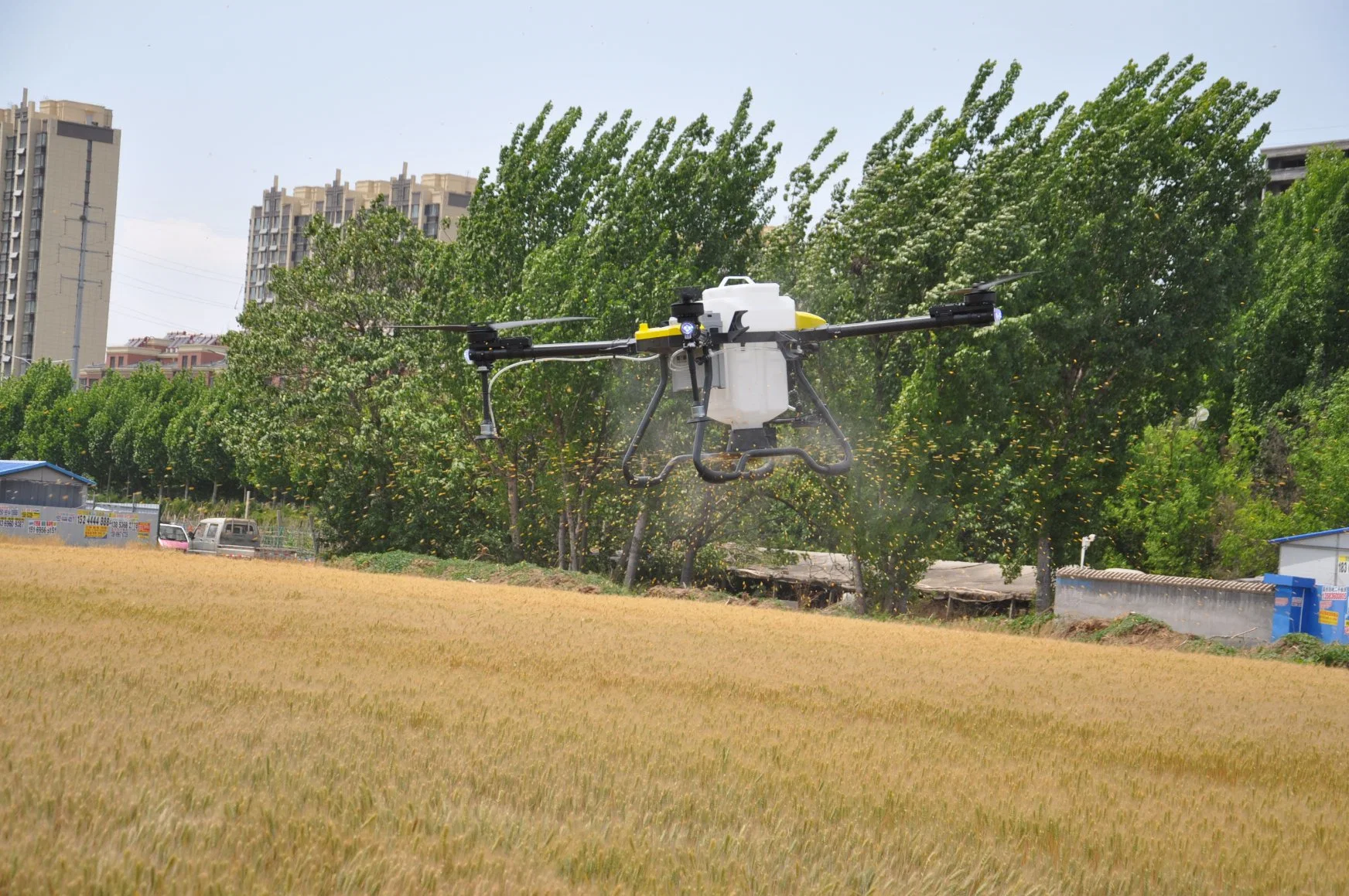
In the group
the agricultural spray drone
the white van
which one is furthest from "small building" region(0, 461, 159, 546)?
the agricultural spray drone

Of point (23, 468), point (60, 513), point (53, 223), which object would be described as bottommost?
point (60, 513)

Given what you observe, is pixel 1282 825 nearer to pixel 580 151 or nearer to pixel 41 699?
pixel 41 699

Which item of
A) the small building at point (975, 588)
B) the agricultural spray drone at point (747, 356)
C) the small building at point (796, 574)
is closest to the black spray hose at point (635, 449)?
the agricultural spray drone at point (747, 356)

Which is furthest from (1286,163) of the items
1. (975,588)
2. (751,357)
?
(751,357)

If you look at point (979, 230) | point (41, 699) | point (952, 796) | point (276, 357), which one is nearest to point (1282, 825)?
point (952, 796)

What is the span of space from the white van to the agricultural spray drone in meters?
50.8

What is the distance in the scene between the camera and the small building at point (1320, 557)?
114ft

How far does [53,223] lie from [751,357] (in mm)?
181758

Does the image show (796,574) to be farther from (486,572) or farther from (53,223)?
(53,223)

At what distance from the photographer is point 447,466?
54406 millimetres

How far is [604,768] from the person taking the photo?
424 inches

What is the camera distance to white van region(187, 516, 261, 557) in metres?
61.0

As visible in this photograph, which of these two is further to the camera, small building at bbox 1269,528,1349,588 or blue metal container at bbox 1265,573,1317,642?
small building at bbox 1269,528,1349,588

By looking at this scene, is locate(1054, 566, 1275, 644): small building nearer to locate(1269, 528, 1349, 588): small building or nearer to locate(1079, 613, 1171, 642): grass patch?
locate(1079, 613, 1171, 642): grass patch
